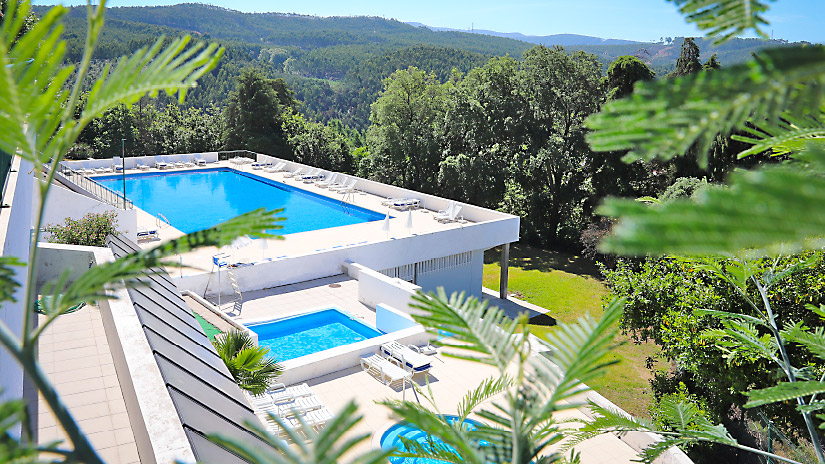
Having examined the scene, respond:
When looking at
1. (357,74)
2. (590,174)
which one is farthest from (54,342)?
(357,74)

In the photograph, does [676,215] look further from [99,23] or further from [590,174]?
[590,174]

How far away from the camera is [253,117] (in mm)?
32562

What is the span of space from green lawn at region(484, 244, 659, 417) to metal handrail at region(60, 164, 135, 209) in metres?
11.2

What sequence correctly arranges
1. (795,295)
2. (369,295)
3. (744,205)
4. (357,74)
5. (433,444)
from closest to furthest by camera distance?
(744,205), (433,444), (795,295), (369,295), (357,74)

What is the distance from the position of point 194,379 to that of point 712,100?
181 inches

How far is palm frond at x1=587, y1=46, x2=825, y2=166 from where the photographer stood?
2.72 feet

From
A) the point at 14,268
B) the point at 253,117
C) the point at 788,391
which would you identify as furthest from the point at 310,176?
the point at 788,391

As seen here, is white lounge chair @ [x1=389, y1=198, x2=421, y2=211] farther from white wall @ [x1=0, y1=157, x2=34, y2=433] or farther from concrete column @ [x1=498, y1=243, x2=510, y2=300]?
white wall @ [x1=0, y1=157, x2=34, y2=433]

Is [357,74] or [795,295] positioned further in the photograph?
[357,74]

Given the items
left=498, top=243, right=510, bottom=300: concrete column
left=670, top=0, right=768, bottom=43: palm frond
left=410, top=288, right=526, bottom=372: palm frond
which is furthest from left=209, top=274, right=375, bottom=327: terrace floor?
left=670, top=0, right=768, bottom=43: palm frond

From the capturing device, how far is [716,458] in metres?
9.47

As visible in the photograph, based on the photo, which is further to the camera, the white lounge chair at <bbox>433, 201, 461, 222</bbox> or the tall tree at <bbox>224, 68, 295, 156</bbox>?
the tall tree at <bbox>224, 68, 295, 156</bbox>

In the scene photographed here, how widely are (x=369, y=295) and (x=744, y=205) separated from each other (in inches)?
488

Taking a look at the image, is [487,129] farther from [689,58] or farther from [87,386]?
[87,386]
